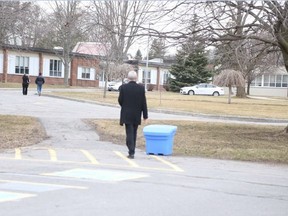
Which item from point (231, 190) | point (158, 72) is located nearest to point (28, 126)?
point (231, 190)

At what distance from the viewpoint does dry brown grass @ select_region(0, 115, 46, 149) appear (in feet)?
43.5

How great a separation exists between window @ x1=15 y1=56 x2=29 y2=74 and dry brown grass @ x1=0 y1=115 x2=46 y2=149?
40.2 m

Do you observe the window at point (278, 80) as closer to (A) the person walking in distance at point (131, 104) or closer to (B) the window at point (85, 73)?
(B) the window at point (85, 73)

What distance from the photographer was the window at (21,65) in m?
57.8

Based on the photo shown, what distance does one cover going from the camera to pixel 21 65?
191 feet

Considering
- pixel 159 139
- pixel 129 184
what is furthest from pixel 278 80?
pixel 129 184

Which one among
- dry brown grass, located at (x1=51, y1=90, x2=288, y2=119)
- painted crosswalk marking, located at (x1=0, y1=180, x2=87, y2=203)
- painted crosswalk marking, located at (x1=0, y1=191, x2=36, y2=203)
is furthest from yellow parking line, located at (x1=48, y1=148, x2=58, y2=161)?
dry brown grass, located at (x1=51, y1=90, x2=288, y2=119)

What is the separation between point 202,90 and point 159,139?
168 feet

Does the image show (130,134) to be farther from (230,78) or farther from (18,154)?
(230,78)

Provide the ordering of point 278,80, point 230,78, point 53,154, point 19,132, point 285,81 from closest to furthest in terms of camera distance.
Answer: point 53,154 < point 19,132 < point 230,78 < point 285,81 < point 278,80

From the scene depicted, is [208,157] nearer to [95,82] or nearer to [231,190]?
[231,190]

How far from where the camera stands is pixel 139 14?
15.9m

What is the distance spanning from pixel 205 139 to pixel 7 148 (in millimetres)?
5962

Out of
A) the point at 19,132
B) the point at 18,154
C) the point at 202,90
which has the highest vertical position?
the point at 202,90
